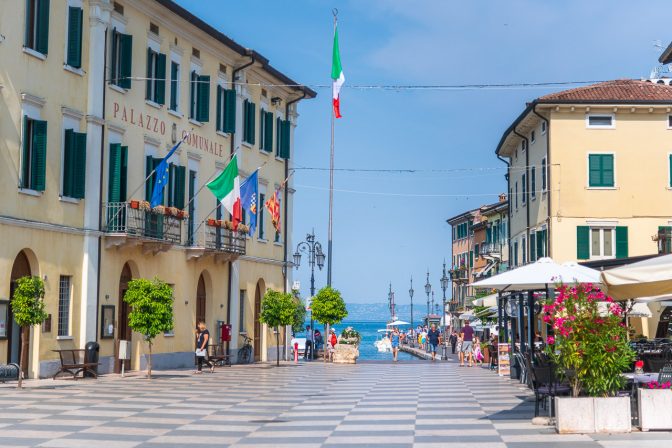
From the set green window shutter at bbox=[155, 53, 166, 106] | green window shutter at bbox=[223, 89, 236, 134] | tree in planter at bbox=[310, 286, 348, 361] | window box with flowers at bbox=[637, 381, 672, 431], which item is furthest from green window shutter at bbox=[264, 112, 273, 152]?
window box with flowers at bbox=[637, 381, 672, 431]

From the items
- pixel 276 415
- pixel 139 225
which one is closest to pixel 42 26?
pixel 139 225

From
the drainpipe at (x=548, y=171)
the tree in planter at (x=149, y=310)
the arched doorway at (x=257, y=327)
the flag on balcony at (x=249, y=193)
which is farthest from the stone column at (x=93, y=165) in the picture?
the drainpipe at (x=548, y=171)

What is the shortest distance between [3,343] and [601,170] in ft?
94.8

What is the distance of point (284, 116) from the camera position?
47.4 m

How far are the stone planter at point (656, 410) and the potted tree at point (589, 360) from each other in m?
0.24

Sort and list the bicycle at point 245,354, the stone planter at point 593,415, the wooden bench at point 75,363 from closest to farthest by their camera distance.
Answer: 1. the stone planter at point 593,415
2. the wooden bench at point 75,363
3. the bicycle at point 245,354

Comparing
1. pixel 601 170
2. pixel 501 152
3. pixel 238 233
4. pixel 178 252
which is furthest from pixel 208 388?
pixel 501 152

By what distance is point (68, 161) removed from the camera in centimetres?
2911

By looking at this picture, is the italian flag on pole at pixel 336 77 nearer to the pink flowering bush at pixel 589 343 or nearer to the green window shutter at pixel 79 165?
the green window shutter at pixel 79 165

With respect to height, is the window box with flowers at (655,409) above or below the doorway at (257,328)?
below

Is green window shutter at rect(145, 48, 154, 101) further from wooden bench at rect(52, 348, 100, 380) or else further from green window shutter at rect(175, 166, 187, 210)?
wooden bench at rect(52, 348, 100, 380)

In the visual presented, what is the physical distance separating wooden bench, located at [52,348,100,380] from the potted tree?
15.6m

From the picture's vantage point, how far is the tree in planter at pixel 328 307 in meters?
46.3

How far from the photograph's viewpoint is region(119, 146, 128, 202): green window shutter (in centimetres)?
3188
